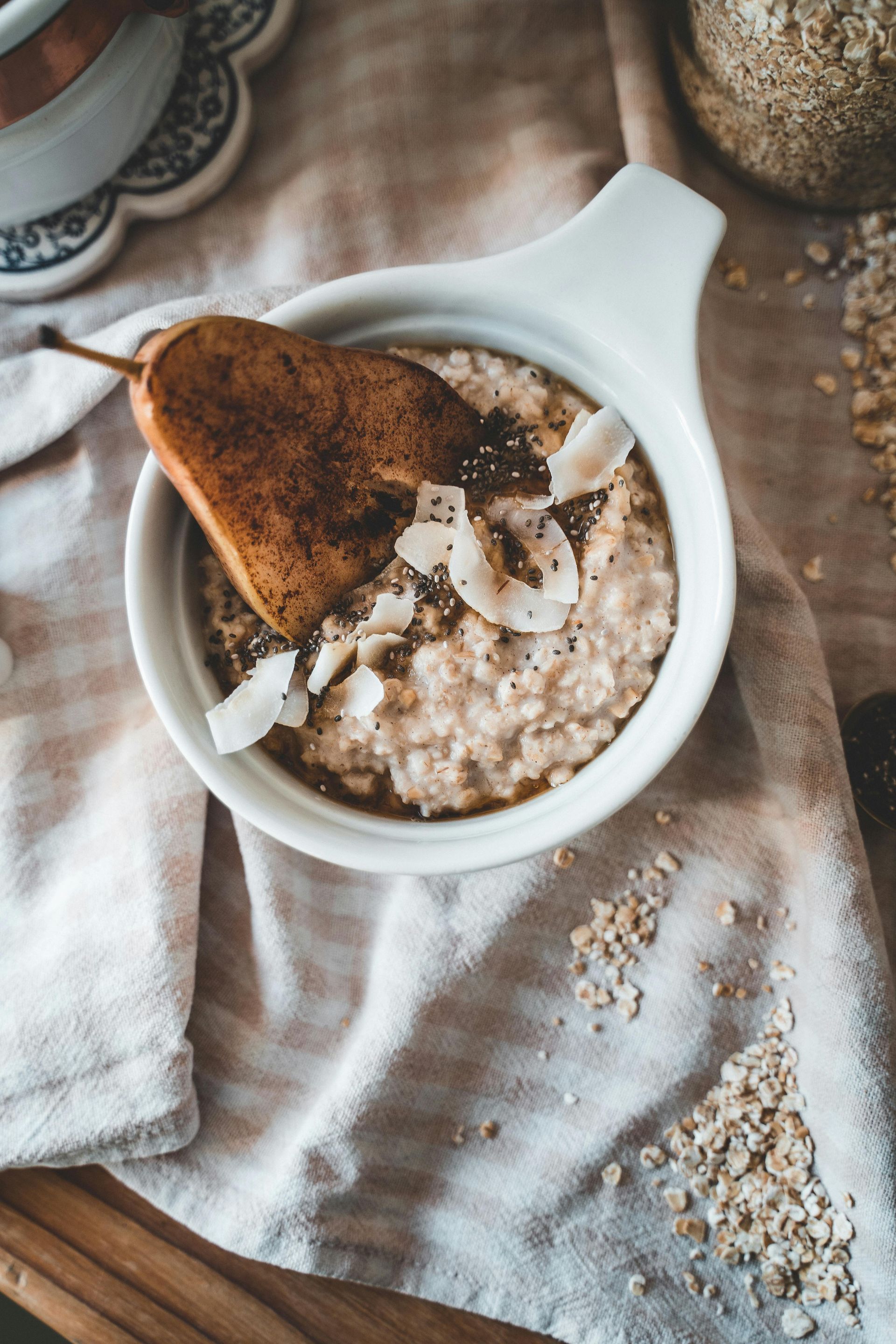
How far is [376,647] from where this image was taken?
3.55 ft

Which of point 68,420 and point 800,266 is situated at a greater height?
point 68,420

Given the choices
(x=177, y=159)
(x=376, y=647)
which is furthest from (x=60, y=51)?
(x=376, y=647)

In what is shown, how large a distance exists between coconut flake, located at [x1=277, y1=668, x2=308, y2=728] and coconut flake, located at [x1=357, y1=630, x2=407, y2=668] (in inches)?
3.2

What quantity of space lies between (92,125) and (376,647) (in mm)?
804

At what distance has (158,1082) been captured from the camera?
1406mm

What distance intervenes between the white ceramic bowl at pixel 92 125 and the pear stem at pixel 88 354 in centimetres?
45

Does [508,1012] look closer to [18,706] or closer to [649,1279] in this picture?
[649,1279]

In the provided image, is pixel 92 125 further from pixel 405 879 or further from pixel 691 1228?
pixel 691 1228

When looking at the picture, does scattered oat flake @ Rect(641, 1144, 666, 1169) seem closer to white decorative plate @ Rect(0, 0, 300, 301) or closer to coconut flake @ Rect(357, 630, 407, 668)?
coconut flake @ Rect(357, 630, 407, 668)

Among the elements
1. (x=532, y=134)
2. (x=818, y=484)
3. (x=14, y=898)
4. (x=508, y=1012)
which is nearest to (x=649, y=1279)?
(x=508, y=1012)

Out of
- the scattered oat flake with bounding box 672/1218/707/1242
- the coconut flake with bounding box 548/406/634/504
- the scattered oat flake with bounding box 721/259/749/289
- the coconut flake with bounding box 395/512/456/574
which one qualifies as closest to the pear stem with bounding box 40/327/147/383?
the coconut flake with bounding box 395/512/456/574

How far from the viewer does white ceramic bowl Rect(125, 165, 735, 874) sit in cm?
111

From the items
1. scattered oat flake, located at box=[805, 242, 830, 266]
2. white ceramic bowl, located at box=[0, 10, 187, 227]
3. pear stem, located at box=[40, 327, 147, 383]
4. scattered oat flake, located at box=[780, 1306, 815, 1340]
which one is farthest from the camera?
scattered oat flake, located at box=[805, 242, 830, 266]

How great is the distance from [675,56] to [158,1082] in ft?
5.52
